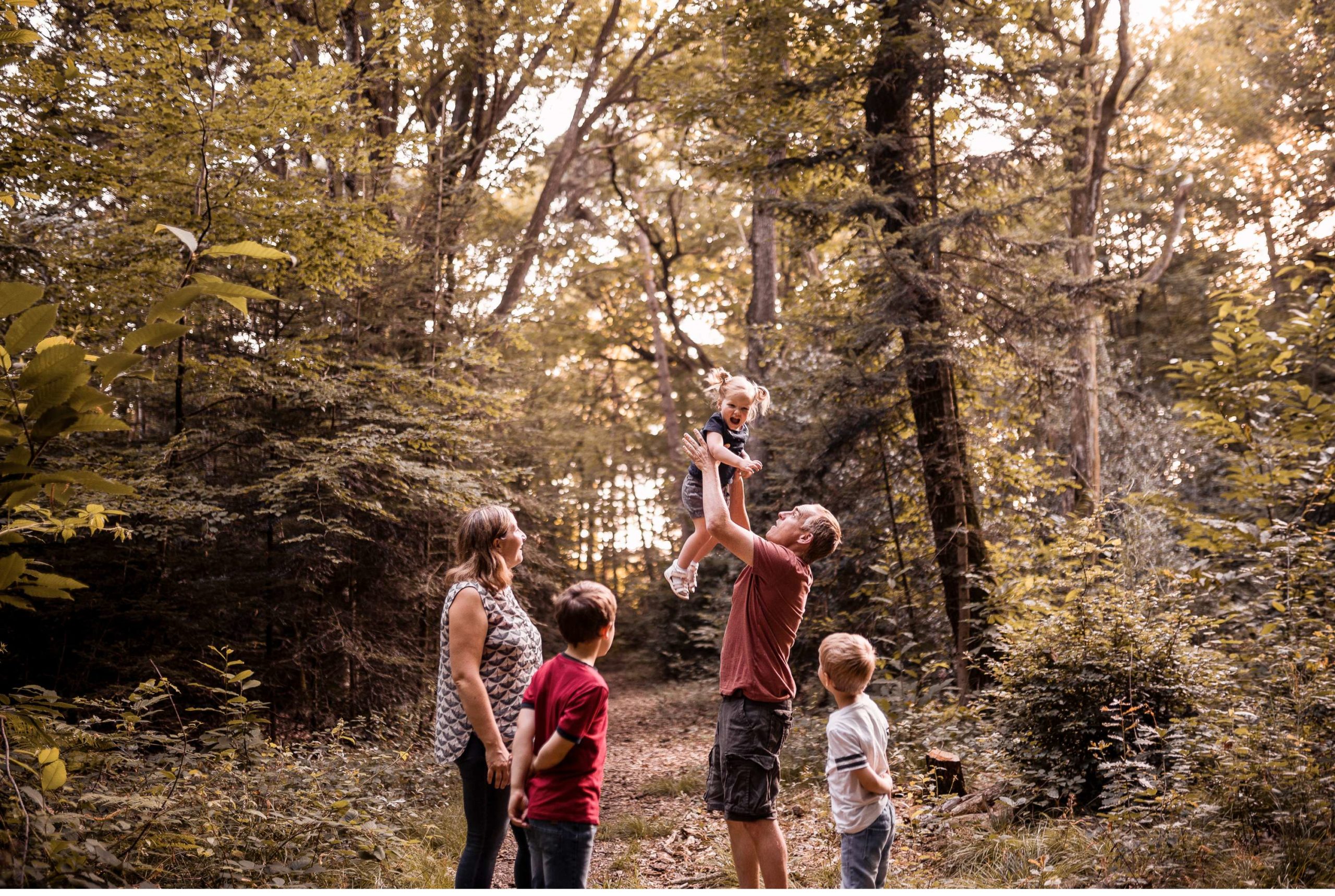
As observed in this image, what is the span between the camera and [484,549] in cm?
334

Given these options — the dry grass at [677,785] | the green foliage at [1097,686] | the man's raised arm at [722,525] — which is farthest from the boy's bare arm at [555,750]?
the dry grass at [677,785]

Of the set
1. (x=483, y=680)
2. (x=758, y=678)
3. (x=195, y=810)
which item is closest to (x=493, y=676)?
(x=483, y=680)

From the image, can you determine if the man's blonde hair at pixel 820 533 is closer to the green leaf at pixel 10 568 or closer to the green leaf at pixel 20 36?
the green leaf at pixel 10 568

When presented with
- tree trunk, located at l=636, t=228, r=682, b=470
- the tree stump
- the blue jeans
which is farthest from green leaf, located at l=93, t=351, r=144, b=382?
tree trunk, located at l=636, t=228, r=682, b=470

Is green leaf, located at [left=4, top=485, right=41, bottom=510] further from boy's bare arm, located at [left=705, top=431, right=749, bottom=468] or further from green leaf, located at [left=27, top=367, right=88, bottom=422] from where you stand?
boy's bare arm, located at [left=705, top=431, right=749, bottom=468]

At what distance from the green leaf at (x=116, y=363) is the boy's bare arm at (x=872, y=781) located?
8.85 feet

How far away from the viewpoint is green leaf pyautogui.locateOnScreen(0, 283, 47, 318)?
5.97ft

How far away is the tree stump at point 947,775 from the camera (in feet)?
19.8

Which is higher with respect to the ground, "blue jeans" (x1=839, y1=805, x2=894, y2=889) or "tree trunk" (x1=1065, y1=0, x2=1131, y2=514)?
"tree trunk" (x1=1065, y1=0, x2=1131, y2=514)

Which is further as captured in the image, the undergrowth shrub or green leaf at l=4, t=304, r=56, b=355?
the undergrowth shrub

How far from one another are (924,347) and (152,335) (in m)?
7.54

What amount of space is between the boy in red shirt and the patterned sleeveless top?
311 mm

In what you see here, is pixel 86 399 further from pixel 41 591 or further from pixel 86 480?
pixel 41 591

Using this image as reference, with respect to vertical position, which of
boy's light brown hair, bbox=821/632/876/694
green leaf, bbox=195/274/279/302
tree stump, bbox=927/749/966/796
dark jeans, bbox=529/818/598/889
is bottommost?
tree stump, bbox=927/749/966/796
